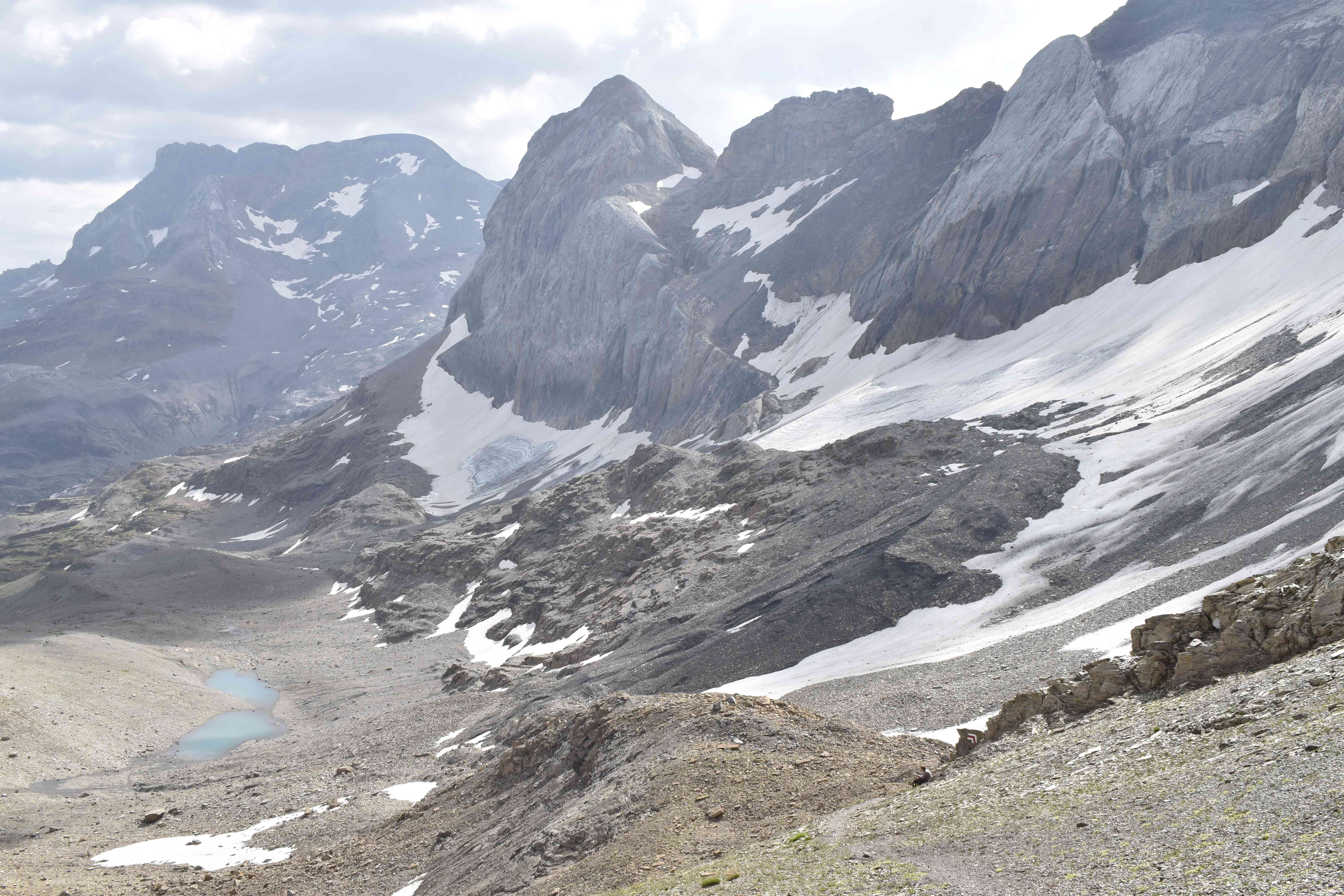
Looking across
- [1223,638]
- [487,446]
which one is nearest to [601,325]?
[487,446]

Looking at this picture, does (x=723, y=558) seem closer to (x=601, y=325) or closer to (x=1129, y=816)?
(x=1129, y=816)

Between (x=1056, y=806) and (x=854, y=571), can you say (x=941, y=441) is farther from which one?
(x=1056, y=806)

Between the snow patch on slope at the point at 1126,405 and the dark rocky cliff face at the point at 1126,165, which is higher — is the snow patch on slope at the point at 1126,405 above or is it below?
below

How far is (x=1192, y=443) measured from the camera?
170 ft

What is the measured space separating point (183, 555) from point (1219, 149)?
396ft

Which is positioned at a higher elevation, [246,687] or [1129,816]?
[1129,816]

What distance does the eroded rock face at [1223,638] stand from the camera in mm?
16406

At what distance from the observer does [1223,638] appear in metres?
17.5

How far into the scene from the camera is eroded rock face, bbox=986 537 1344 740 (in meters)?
16.4

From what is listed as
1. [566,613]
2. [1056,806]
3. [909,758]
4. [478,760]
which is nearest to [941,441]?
[566,613]

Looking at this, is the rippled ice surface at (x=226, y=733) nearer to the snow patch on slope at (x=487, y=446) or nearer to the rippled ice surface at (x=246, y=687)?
the rippled ice surface at (x=246, y=687)

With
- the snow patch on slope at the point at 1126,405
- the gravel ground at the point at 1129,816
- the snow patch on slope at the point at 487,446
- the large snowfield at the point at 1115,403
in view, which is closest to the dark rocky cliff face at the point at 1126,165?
the large snowfield at the point at 1115,403

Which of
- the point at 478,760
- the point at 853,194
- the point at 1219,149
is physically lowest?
the point at 478,760

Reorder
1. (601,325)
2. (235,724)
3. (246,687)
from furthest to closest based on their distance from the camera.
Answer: (601,325) → (246,687) → (235,724)
